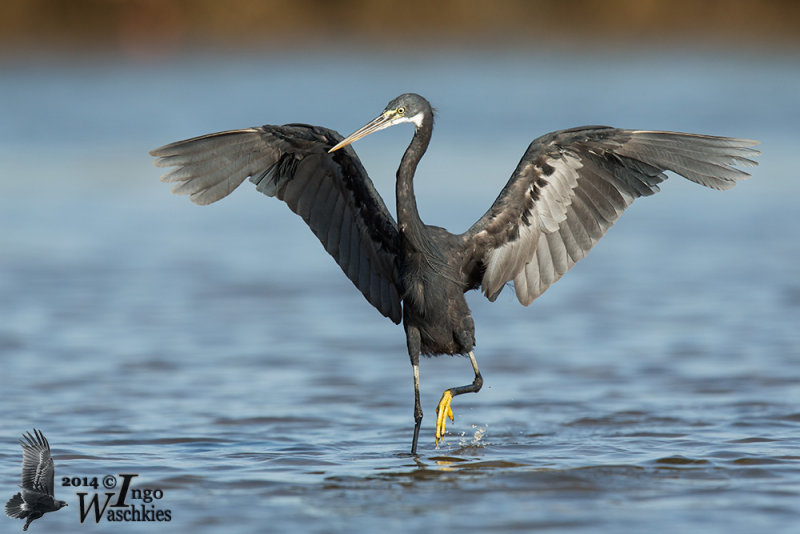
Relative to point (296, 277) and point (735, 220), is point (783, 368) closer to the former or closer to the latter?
point (296, 277)

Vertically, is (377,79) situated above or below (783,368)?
above

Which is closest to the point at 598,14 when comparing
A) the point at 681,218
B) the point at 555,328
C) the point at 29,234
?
the point at 681,218

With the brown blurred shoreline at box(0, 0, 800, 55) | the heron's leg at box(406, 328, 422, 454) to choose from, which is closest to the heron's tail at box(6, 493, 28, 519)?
the heron's leg at box(406, 328, 422, 454)

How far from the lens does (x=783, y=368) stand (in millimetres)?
9094

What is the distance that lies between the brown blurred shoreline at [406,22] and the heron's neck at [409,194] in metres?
31.5

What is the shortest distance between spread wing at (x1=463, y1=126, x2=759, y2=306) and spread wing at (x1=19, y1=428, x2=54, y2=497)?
2680 mm

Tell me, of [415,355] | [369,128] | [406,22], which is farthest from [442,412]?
[406,22]

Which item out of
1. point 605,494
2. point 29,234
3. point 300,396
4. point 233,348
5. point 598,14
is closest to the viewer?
point 605,494

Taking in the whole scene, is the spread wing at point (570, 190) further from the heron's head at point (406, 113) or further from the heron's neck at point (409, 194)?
the heron's head at point (406, 113)

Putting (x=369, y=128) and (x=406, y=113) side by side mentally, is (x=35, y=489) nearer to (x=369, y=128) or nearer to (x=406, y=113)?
(x=369, y=128)

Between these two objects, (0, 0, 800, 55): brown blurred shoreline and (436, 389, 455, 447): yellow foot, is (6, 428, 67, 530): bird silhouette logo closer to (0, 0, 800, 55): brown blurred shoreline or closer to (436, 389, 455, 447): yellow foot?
(436, 389, 455, 447): yellow foot

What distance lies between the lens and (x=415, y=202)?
7.11 metres

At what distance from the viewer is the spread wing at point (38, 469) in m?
6.16

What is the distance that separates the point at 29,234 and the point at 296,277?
4107mm
